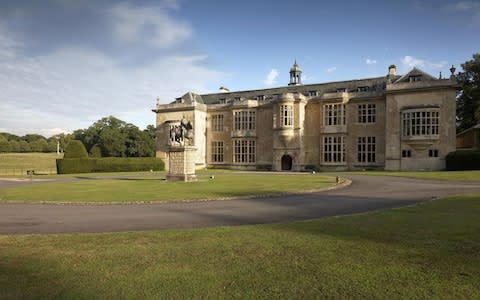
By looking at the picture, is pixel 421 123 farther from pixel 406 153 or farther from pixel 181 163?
pixel 181 163

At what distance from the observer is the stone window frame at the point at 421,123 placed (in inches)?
1670

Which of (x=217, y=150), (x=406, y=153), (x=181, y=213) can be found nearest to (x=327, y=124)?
(x=406, y=153)

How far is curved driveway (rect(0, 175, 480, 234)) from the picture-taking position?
11.0 meters

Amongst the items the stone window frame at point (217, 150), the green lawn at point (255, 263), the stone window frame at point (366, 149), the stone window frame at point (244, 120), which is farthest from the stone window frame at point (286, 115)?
the green lawn at point (255, 263)

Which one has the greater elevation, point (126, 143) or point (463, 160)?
point (126, 143)

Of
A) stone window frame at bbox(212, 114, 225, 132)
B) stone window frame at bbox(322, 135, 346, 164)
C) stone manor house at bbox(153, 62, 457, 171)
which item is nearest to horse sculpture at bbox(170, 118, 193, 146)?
stone manor house at bbox(153, 62, 457, 171)

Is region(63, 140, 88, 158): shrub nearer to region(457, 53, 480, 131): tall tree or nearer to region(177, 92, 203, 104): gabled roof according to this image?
region(177, 92, 203, 104): gabled roof

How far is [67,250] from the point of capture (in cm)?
764

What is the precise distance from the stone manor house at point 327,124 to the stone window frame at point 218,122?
0.58 ft

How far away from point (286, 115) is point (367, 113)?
11.6 m

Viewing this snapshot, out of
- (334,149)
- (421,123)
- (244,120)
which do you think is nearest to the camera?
(421,123)

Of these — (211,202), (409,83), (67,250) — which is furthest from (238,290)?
(409,83)

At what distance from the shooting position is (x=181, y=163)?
29.5 meters

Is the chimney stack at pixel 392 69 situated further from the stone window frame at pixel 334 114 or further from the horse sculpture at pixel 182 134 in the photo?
the horse sculpture at pixel 182 134
